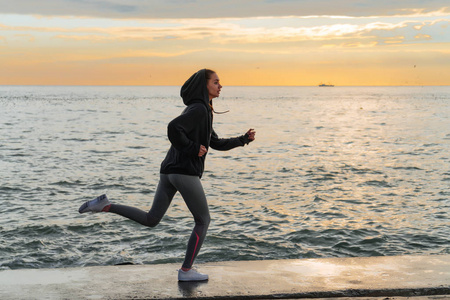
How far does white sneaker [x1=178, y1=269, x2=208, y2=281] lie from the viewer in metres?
5.29

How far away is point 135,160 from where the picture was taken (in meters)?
22.0

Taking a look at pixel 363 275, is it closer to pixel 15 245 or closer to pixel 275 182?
pixel 15 245

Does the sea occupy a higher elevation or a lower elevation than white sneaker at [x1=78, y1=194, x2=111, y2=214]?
lower

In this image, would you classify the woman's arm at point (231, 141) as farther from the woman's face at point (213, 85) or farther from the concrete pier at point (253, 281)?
the concrete pier at point (253, 281)

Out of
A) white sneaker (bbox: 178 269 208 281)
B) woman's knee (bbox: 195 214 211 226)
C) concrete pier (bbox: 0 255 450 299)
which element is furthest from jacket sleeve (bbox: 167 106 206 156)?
concrete pier (bbox: 0 255 450 299)

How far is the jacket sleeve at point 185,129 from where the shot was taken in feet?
15.9

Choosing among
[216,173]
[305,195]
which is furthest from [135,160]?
[305,195]

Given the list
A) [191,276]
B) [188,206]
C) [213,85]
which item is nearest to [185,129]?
[213,85]

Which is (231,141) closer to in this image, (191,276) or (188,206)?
(188,206)

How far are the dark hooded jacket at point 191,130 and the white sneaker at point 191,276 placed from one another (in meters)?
0.99

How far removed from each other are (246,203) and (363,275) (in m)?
7.69

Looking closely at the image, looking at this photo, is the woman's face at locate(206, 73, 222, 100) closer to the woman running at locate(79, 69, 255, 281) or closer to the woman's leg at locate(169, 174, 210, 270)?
the woman running at locate(79, 69, 255, 281)

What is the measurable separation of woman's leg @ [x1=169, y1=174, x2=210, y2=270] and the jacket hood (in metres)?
0.73

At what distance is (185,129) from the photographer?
494 centimetres
